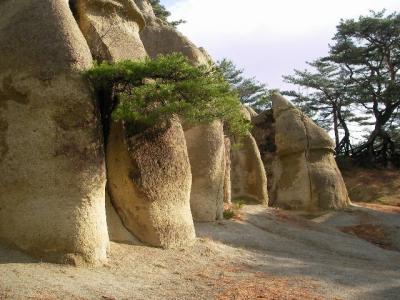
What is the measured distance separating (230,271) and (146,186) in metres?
2.11

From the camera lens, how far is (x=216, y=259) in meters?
9.47

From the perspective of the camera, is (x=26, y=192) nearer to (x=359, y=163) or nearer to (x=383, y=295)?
(x=383, y=295)

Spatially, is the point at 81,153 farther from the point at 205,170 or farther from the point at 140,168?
the point at 205,170

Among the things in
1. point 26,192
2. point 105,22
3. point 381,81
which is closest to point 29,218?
point 26,192

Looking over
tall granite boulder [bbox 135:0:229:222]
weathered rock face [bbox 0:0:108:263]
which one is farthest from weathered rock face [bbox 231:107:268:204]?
weathered rock face [bbox 0:0:108:263]

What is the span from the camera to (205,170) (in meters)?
13.3

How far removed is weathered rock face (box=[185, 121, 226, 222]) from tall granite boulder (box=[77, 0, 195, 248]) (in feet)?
9.08

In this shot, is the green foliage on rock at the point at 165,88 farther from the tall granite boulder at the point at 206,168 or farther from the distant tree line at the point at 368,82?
the distant tree line at the point at 368,82

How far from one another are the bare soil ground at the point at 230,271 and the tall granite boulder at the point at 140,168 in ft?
1.61

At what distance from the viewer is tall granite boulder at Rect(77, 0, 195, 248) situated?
9.39m

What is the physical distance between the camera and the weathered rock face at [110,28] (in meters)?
9.95

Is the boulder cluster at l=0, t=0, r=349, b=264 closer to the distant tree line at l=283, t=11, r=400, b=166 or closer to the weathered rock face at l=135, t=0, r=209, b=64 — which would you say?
the weathered rock face at l=135, t=0, r=209, b=64

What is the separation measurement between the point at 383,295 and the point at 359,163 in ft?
79.9

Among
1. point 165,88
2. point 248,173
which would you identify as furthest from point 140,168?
point 248,173
